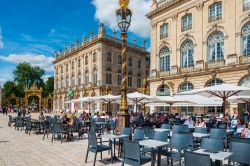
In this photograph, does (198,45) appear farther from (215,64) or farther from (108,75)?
(108,75)

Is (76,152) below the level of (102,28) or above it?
below

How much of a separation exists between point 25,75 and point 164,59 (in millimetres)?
67513

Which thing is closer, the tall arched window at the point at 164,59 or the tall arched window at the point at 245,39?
the tall arched window at the point at 245,39

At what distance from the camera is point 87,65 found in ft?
165

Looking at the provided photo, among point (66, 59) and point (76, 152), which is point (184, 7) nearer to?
point (76, 152)

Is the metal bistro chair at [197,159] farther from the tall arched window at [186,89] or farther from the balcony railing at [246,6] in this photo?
the tall arched window at [186,89]

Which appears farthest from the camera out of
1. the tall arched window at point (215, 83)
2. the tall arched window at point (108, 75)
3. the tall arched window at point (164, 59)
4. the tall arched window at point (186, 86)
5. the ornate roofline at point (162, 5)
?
the tall arched window at point (108, 75)

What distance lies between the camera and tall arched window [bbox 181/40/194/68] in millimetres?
28312

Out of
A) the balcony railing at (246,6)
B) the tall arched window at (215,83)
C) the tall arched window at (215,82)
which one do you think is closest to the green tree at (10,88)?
the tall arched window at (215,83)

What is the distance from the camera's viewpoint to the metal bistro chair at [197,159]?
4918 millimetres

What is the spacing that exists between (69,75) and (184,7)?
36.0m

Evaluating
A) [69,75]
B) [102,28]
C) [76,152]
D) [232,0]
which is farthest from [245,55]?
[69,75]

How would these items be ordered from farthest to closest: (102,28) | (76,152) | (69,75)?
(69,75) < (102,28) < (76,152)

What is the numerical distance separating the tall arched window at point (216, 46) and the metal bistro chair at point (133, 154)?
69.8ft
